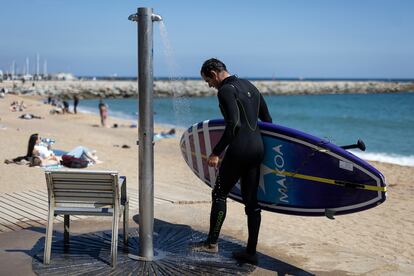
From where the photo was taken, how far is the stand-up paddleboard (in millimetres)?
4262

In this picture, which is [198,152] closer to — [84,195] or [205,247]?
[205,247]

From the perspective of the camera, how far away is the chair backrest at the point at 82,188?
4020mm

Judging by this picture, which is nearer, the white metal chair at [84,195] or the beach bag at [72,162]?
the white metal chair at [84,195]

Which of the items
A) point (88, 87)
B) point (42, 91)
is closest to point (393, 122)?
point (42, 91)

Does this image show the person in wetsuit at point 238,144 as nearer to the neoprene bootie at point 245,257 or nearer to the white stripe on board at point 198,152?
the neoprene bootie at point 245,257

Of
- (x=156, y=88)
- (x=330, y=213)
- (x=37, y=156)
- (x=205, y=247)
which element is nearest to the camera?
(x=330, y=213)

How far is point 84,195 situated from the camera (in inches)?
163

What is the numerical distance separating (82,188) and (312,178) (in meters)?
2.05

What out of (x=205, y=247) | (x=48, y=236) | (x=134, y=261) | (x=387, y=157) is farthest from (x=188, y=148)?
(x=387, y=157)

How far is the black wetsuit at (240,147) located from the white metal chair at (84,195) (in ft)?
2.84

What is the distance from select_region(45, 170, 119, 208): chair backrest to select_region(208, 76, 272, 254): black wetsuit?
35.3 inches

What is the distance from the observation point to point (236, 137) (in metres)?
4.23

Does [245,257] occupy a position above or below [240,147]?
below

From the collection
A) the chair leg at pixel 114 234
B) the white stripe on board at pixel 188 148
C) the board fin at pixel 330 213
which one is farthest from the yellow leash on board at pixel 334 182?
the chair leg at pixel 114 234
